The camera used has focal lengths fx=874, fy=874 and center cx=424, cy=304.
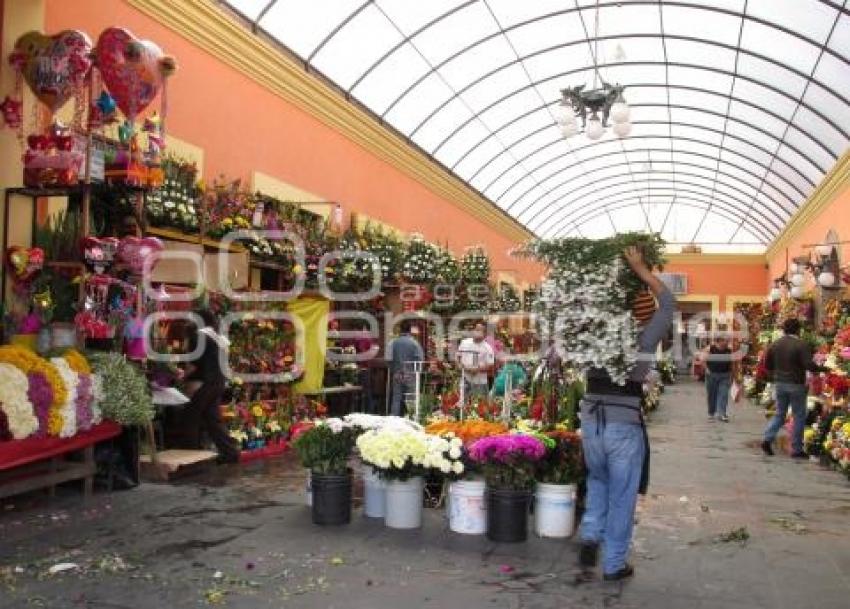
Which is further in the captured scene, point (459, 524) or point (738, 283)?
point (738, 283)

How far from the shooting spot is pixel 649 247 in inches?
220

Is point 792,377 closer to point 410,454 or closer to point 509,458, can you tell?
point 509,458

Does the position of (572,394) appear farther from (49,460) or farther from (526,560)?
(49,460)

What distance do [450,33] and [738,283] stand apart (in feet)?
74.5

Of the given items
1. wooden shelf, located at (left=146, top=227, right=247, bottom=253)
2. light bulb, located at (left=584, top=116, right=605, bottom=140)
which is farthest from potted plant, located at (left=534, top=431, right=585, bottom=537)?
light bulb, located at (left=584, top=116, right=605, bottom=140)

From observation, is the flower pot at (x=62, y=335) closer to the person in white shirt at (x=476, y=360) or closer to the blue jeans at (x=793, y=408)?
the person in white shirt at (x=476, y=360)

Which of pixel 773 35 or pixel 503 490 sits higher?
pixel 773 35

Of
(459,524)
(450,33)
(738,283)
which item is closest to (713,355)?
(450,33)

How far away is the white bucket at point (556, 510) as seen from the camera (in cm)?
620

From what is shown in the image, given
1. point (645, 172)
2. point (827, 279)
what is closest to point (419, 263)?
point (827, 279)

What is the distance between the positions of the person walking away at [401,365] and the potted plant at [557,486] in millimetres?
6180

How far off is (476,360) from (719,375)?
6232 mm

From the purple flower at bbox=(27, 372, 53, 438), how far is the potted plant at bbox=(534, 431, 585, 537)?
366 centimetres

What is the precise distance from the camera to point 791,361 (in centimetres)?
1115
